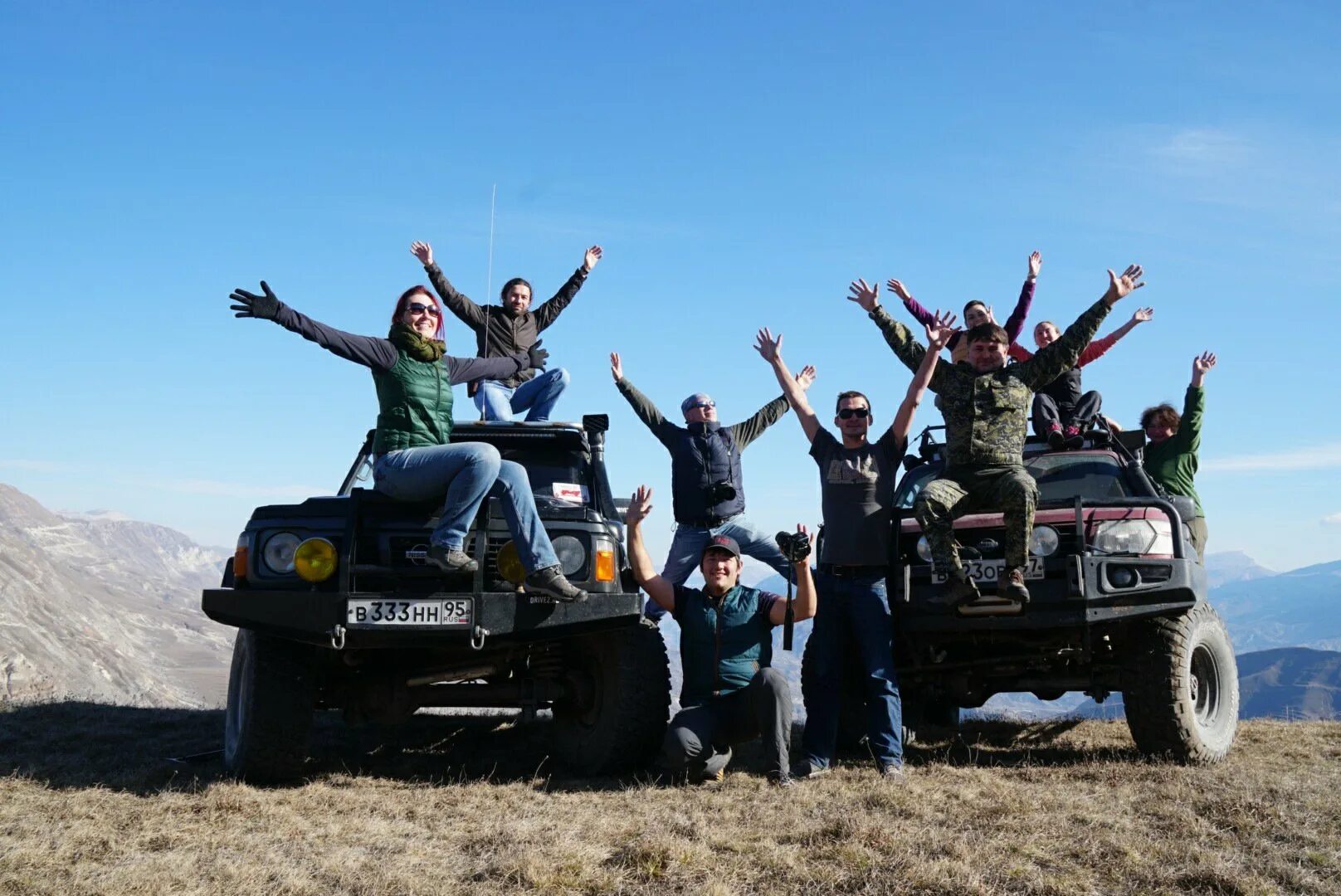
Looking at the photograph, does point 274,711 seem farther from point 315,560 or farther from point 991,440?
point 991,440

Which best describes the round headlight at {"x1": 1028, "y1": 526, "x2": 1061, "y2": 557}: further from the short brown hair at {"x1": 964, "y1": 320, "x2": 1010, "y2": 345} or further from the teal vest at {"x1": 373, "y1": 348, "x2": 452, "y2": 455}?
the teal vest at {"x1": 373, "y1": 348, "x2": 452, "y2": 455}

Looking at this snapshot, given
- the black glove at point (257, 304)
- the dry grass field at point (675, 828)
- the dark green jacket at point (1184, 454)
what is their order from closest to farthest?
the dry grass field at point (675, 828) < the black glove at point (257, 304) < the dark green jacket at point (1184, 454)

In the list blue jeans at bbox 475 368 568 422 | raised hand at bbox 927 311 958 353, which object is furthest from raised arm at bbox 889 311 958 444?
blue jeans at bbox 475 368 568 422

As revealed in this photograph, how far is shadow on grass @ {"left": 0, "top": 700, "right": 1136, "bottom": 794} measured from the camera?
6637 millimetres

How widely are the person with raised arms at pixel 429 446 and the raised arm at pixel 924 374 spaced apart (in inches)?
84.5

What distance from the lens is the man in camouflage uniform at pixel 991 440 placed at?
6656 millimetres

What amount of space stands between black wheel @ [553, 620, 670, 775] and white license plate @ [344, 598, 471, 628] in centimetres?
102

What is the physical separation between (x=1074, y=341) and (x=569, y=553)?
3131mm

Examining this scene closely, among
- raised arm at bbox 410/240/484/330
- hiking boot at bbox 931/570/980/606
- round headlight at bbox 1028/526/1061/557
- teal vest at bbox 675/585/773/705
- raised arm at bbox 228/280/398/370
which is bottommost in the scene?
teal vest at bbox 675/585/773/705

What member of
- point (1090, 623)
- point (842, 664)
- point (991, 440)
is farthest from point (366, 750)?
point (1090, 623)

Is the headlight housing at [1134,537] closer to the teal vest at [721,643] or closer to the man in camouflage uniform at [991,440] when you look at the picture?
the man in camouflage uniform at [991,440]

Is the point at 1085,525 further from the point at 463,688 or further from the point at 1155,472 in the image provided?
the point at 463,688

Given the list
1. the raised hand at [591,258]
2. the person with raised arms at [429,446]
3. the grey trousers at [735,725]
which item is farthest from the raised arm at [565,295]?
the grey trousers at [735,725]

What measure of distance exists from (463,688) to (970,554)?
3064 mm
